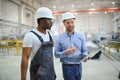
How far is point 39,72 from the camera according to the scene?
7.09 ft

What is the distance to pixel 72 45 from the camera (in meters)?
2.71

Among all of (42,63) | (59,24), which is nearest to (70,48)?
(42,63)

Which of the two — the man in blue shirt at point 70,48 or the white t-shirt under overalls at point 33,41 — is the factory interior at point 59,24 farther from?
the white t-shirt under overalls at point 33,41

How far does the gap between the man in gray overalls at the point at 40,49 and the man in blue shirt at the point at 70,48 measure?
44 cm

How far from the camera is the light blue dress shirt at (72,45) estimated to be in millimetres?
2684

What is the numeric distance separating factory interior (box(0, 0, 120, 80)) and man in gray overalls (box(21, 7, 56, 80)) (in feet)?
12.4

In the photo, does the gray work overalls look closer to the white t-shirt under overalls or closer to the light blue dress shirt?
the white t-shirt under overalls

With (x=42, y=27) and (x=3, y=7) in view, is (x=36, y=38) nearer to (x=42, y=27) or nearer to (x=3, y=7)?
(x=42, y=27)

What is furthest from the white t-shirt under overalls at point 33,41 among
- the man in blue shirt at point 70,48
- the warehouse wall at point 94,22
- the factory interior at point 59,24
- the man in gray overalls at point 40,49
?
the warehouse wall at point 94,22

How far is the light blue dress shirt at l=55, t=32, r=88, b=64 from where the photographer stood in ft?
8.80

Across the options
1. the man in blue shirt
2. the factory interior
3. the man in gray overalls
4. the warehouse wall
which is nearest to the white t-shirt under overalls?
the man in gray overalls

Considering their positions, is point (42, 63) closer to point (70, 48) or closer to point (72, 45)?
point (70, 48)

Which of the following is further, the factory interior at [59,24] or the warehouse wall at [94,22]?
the warehouse wall at [94,22]

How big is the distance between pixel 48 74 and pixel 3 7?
15.6 m
